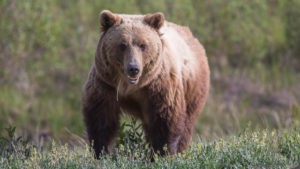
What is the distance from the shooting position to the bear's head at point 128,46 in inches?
332

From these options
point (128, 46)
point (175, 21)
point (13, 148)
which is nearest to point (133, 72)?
point (128, 46)

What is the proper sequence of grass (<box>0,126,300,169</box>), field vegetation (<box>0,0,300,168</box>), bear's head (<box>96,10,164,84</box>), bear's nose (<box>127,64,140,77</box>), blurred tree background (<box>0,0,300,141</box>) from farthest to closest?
blurred tree background (<box>0,0,300,141</box>)
field vegetation (<box>0,0,300,168</box>)
bear's head (<box>96,10,164,84</box>)
bear's nose (<box>127,64,140,77</box>)
grass (<box>0,126,300,169</box>)

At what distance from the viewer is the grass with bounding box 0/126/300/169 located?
761 centimetres

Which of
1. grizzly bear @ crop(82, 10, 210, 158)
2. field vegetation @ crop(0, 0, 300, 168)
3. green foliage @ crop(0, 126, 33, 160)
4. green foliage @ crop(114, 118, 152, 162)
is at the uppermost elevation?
grizzly bear @ crop(82, 10, 210, 158)

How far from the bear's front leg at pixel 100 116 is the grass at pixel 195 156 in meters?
0.17

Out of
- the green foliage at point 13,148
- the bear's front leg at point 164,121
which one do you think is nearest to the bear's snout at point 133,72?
the bear's front leg at point 164,121

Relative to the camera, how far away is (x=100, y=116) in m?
8.74

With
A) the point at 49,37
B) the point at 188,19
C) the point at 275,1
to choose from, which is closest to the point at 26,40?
the point at 49,37

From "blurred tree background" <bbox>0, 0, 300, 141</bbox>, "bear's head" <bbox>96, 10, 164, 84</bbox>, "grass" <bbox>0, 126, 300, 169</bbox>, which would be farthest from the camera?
"blurred tree background" <bbox>0, 0, 300, 141</bbox>

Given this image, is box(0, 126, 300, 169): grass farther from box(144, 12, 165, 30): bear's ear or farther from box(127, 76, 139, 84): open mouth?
box(144, 12, 165, 30): bear's ear

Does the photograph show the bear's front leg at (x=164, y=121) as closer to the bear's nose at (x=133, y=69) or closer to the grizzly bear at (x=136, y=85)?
the grizzly bear at (x=136, y=85)

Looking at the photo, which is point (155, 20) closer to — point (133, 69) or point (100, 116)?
point (133, 69)

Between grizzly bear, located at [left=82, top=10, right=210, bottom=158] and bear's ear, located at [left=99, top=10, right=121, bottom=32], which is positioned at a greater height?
bear's ear, located at [left=99, top=10, right=121, bottom=32]

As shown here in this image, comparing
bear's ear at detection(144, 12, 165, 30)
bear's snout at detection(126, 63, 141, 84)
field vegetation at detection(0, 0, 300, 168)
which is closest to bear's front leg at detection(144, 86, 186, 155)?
bear's snout at detection(126, 63, 141, 84)
